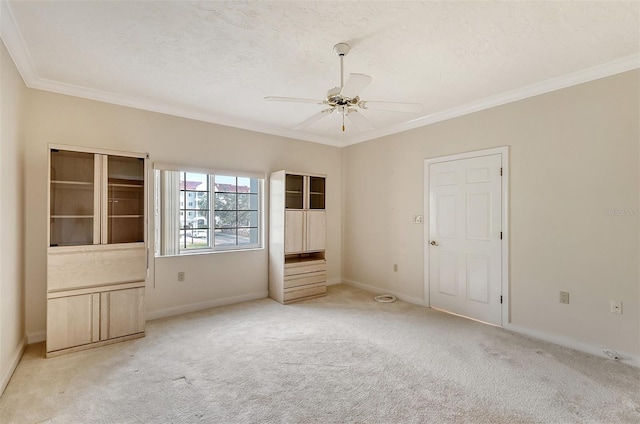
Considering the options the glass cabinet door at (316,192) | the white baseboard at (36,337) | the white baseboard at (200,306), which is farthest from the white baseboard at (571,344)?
the white baseboard at (36,337)

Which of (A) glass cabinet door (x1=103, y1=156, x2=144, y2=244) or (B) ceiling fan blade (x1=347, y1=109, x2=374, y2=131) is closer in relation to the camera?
(B) ceiling fan blade (x1=347, y1=109, x2=374, y2=131)

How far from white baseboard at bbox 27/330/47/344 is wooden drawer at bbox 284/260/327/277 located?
2.67 m

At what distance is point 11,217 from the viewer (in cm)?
255

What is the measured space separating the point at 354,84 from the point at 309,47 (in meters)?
0.55

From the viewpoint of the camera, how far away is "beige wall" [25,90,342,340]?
3.06m

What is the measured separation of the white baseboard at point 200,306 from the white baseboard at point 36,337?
3.02ft

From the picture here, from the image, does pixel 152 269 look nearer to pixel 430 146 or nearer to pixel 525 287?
pixel 430 146

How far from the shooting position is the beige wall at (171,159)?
3059 mm

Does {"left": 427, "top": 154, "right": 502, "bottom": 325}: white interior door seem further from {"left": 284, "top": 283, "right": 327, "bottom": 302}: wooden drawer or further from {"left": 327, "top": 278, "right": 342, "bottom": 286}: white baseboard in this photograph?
{"left": 327, "top": 278, "right": 342, "bottom": 286}: white baseboard

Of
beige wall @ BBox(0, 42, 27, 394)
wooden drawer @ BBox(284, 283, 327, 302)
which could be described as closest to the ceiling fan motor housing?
beige wall @ BBox(0, 42, 27, 394)

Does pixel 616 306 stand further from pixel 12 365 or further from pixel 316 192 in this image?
pixel 12 365

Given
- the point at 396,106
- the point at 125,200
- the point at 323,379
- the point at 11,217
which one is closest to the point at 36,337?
the point at 11,217

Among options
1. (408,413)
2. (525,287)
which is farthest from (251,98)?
(525,287)

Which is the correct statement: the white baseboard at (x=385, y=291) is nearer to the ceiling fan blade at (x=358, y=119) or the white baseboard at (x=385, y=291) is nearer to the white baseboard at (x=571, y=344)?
the white baseboard at (x=571, y=344)
